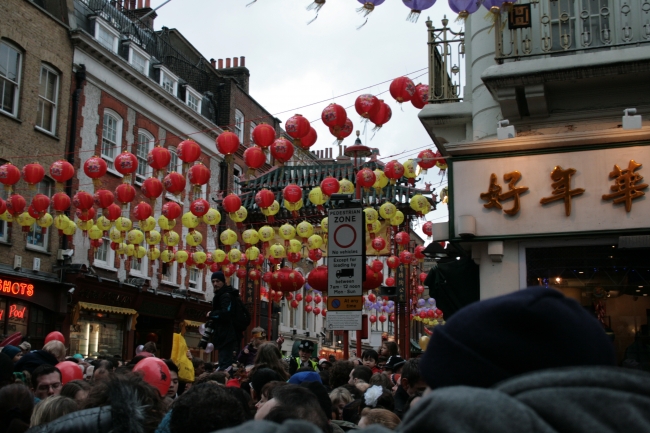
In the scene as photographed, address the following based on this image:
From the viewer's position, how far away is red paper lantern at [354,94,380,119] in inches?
494


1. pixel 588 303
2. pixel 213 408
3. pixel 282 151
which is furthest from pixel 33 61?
pixel 213 408

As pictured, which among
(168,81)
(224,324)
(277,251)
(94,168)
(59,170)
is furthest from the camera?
(168,81)

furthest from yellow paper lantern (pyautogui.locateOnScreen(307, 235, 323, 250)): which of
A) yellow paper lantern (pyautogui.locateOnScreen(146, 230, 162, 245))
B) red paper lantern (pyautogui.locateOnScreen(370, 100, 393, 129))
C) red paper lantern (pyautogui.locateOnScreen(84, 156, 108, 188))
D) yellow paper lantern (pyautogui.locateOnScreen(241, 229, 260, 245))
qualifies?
red paper lantern (pyautogui.locateOnScreen(370, 100, 393, 129))

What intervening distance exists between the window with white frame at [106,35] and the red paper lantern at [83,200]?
1006 centimetres

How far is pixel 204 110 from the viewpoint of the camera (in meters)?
35.3

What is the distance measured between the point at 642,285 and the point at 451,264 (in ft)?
8.41

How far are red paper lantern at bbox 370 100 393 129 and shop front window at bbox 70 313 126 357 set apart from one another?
15.5m

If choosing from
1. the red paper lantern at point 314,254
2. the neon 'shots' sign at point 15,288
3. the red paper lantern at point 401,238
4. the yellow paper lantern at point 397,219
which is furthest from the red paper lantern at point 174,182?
the red paper lantern at point 401,238

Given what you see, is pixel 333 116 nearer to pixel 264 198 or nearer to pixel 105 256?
pixel 264 198

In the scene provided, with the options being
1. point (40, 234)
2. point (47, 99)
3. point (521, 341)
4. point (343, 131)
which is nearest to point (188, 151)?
point (343, 131)

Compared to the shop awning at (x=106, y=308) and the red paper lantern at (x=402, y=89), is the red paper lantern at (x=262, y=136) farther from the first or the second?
the shop awning at (x=106, y=308)

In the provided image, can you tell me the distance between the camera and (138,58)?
29500 millimetres

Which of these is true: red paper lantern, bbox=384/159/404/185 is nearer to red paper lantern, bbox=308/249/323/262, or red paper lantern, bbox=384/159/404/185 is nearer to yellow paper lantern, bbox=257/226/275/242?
yellow paper lantern, bbox=257/226/275/242

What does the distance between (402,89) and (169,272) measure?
2123 centimetres
